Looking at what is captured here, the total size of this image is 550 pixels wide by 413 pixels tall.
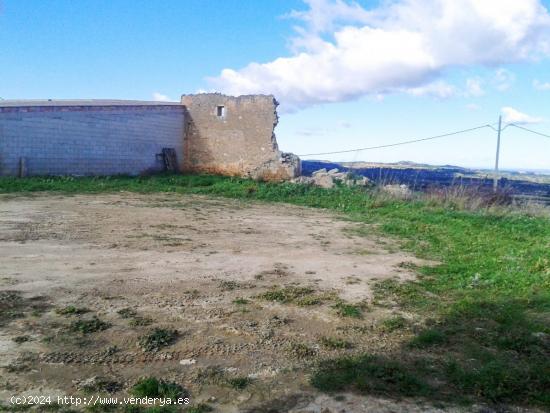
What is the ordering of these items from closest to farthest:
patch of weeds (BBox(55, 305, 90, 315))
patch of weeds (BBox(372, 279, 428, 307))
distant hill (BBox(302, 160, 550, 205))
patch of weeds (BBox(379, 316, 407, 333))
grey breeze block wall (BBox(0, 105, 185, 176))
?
patch of weeds (BBox(55, 305, 90, 315)) < patch of weeds (BBox(379, 316, 407, 333)) < patch of weeds (BBox(372, 279, 428, 307)) < grey breeze block wall (BBox(0, 105, 185, 176)) < distant hill (BBox(302, 160, 550, 205))

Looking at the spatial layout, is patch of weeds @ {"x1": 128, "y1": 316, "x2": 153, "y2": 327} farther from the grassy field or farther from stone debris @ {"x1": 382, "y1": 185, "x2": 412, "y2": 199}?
stone debris @ {"x1": 382, "y1": 185, "x2": 412, "y2": 199}

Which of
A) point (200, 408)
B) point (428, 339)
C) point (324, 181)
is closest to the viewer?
point (200, 408)

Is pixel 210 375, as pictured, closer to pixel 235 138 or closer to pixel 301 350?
pixel 301 350

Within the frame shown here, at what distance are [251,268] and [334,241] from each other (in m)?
2.44

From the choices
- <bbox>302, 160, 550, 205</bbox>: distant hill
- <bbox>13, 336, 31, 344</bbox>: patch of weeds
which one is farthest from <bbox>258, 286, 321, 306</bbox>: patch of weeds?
<bbox>302, 160, 550, 205</bbox>: distant hill

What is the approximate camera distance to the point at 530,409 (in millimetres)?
2844

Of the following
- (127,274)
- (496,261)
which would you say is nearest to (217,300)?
(127,274)

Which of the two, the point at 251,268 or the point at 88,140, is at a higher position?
the point at 88,140

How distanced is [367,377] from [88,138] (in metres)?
14.6

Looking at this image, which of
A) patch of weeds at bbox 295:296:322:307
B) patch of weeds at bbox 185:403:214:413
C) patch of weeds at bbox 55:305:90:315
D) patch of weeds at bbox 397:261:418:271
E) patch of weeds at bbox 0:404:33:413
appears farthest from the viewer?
patch of weeds at bbox 397:261:418:271

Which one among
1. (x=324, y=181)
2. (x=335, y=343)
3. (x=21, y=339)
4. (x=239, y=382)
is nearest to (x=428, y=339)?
(x=335, y=343)

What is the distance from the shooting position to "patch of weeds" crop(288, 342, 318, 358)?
3465mm

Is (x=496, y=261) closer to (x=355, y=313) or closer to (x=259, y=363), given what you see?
(x=355, y=313)

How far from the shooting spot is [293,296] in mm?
4832
